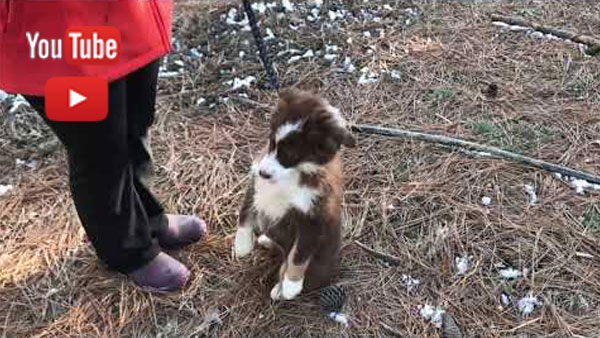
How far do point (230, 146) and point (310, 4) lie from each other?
5.36 feet

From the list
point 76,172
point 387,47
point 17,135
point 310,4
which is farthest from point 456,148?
point 17,135

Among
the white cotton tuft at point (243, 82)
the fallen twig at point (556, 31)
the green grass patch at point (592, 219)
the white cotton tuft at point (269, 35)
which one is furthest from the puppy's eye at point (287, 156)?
the fallen twig at point (556, 31)

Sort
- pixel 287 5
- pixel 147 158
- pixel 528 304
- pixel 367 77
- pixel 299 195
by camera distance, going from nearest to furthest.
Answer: pixel 299 195 < pixel 147 158 < pixel 528 304 < pixel 367 77 < pixel 287 5

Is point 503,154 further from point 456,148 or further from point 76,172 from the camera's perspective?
point 76,172

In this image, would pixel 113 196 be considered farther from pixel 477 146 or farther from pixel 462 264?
pixel 477 146

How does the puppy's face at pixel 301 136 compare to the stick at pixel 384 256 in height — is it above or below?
above

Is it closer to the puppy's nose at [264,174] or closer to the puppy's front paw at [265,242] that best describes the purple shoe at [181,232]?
the puppy's front paw at [265,242]

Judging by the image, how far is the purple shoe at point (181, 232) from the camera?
335 centimetres

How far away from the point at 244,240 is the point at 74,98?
104 cm

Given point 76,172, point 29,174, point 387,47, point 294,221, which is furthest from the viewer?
point 387,47

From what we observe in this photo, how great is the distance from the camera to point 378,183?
3.82 m

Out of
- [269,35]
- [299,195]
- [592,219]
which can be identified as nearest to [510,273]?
[592,219]

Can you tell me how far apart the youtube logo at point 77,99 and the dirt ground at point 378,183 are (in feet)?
3.44

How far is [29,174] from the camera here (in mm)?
3838
